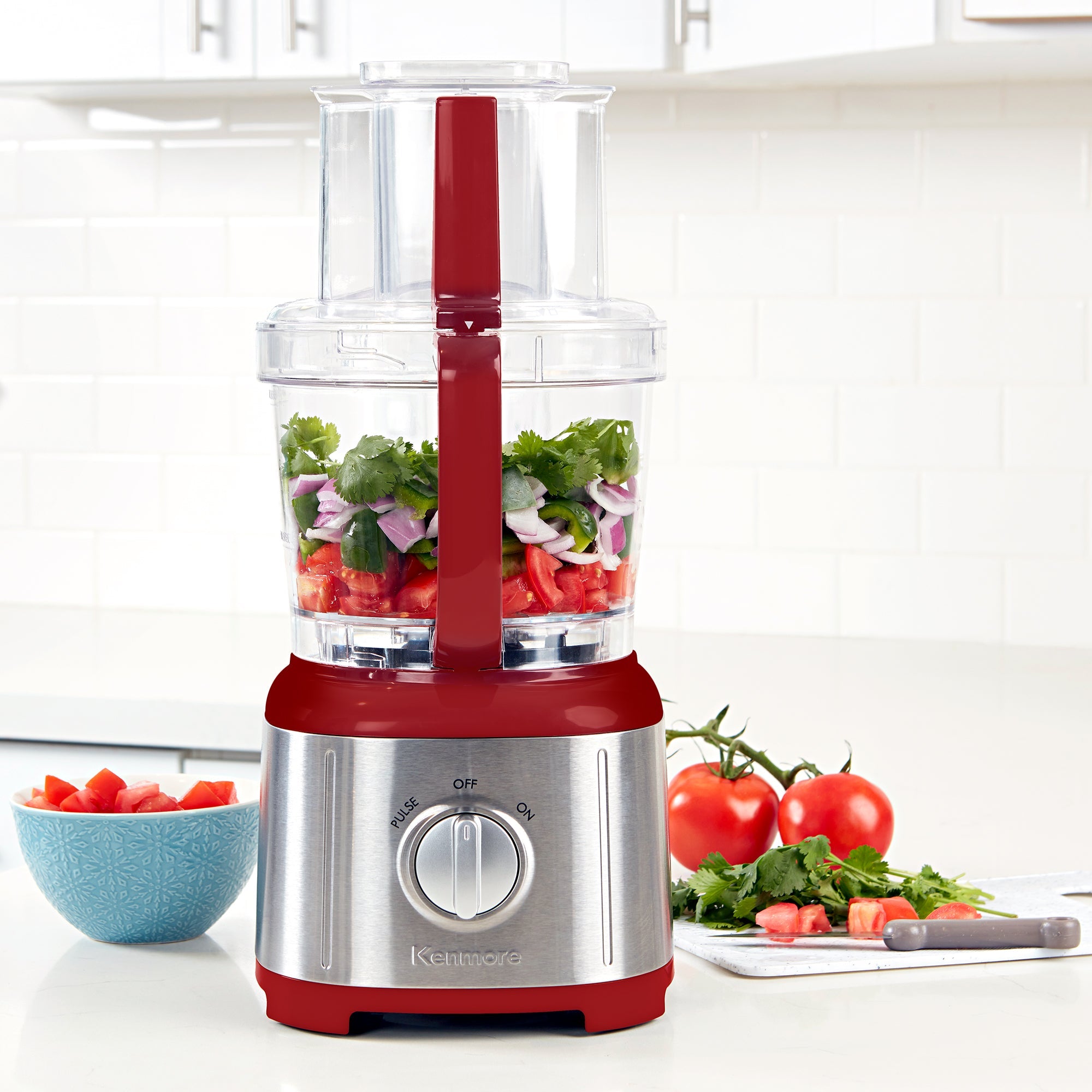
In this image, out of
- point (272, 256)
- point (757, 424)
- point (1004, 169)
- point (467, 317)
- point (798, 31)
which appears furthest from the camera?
point (272, 256)

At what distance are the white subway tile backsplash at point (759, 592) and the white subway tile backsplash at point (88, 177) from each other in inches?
39.0

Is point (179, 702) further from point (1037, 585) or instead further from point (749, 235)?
point (1037, 585)

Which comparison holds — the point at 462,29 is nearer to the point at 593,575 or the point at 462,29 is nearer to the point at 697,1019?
the point at 593,575

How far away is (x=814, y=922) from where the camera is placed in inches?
33.6

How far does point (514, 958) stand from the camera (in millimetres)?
707

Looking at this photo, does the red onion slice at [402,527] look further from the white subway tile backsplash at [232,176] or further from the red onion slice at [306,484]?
the white subway tile backsplash at [232,176]

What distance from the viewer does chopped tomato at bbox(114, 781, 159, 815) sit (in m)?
0.86

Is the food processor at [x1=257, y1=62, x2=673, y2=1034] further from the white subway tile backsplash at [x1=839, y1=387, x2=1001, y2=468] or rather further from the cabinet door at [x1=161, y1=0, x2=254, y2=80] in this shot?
the white subway tile backsplash at [x1=839, y1=387, x2=1001, y2=468]

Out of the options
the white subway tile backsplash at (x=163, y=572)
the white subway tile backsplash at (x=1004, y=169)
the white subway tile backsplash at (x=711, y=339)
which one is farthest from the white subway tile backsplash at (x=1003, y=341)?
the white subway tile backsplash at (x=163, y=572)

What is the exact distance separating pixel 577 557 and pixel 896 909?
0.98 ft

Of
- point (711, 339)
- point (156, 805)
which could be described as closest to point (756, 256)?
point (711, 339)

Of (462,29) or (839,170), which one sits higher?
(462,29)

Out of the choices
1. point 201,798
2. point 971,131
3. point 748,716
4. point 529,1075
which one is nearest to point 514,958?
point 529,1075

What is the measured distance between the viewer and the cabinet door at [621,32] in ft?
5.66
